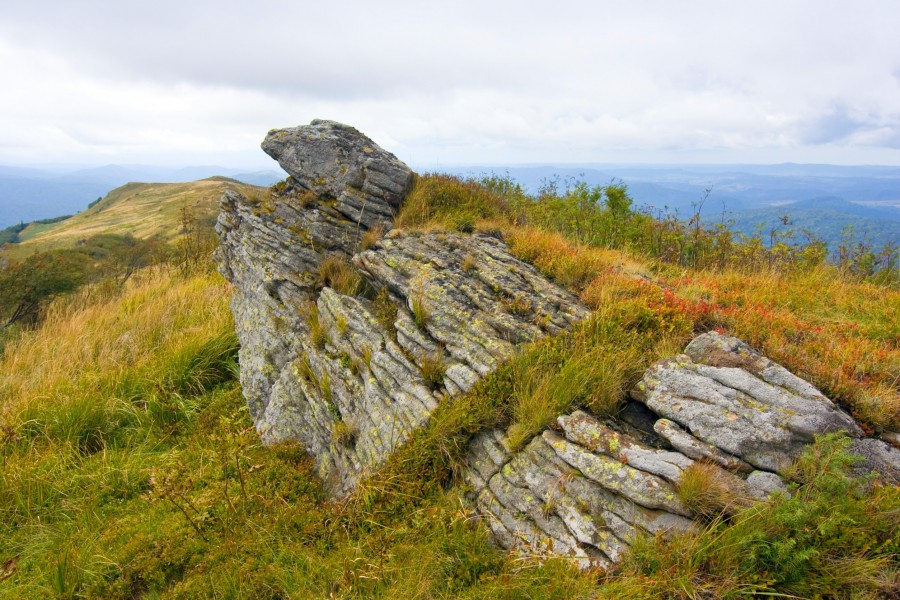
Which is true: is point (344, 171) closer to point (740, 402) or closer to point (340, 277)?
point (340, 277)

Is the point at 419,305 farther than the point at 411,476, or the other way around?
the point at 419,305

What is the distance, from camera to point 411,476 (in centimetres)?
519

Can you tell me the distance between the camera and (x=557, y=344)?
5.85 meters

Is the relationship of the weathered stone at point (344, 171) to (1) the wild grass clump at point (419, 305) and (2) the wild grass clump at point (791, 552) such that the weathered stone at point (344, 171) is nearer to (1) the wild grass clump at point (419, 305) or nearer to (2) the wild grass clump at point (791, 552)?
(1) the wild grass clump at point (419, 305)

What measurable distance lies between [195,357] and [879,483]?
1084cm

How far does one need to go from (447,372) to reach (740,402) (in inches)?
136

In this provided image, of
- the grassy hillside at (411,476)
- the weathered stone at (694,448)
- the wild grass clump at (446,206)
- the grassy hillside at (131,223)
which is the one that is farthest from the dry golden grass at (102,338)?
the grassy hillside at (131,223)

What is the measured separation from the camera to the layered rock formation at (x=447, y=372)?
14.1ft

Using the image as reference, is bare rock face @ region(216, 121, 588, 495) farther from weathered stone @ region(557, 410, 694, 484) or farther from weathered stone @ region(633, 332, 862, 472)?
weathered stone @ region(633, 332, 862, 472)

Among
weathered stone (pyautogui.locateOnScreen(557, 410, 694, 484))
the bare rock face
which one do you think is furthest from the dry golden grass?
weathered stone (pyautogui.locateOnScreen(557, 410, 694, 484))

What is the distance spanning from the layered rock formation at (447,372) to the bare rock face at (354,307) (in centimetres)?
3

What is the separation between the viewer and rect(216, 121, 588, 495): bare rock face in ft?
20.5

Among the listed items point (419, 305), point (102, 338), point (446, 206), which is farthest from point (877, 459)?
point (102, 338)

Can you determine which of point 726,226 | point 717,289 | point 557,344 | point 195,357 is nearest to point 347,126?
point 195,357
